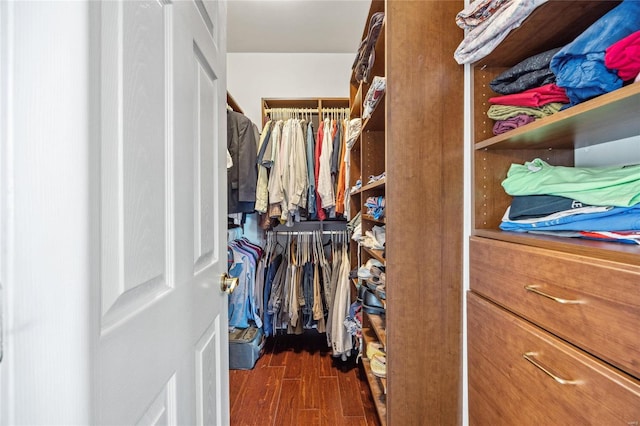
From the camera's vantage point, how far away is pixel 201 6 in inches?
31.2

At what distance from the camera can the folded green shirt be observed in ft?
1.94

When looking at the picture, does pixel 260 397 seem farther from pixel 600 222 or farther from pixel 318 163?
pixel 600 222

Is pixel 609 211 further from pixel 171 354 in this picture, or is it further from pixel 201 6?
pixel 201 6

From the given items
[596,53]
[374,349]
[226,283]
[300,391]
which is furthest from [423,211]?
[300,391]

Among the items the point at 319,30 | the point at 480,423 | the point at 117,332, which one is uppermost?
the point at 319,30

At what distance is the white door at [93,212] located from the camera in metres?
0.33

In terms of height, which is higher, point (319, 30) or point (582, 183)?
point (319, 30)

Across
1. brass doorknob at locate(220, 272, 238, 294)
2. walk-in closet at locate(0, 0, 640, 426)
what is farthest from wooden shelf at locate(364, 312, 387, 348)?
brass doorknob at locate(220, 272, 238, 294)

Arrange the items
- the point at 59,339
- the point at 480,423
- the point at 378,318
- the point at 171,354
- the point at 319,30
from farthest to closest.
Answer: the point at 319,30
the point at 378,318
the point at 480,423
the point at 171,354
the point at 59,339

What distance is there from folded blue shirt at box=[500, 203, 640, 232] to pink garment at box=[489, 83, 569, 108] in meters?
0.31

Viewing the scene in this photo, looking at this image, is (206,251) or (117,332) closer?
(117,332)

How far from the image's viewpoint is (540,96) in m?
0.79

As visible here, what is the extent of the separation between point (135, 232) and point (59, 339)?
175 mm

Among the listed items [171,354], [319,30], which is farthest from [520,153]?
[319,30]
